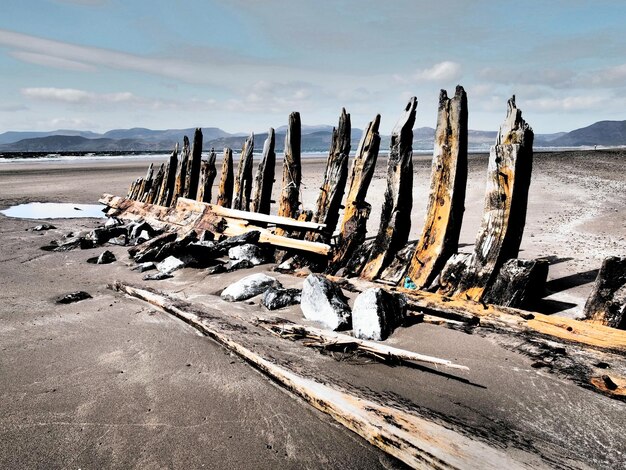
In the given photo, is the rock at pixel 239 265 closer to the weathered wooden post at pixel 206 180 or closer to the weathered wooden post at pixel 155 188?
the weathered wooden post at pixel 206 180

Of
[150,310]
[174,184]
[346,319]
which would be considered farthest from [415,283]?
[174,184]

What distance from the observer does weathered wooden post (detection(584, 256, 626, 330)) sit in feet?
8.56

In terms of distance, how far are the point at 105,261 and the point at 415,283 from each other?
447 cm

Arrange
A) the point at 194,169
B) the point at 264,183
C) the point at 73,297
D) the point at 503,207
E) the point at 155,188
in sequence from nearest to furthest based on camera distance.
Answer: the point at 503,207, the point at 73,297, the point at 264,183, the point at 194,169, the point at 155,188

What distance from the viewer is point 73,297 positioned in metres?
4.15

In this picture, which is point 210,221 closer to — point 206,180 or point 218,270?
point 206,180

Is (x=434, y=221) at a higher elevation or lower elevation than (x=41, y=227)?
higher

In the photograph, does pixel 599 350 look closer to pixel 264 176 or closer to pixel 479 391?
pixel 479 391

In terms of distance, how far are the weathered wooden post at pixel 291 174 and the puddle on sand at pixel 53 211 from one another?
7.15m

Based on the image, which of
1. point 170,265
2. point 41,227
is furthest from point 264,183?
point 41,227

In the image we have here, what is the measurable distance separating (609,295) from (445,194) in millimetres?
1448

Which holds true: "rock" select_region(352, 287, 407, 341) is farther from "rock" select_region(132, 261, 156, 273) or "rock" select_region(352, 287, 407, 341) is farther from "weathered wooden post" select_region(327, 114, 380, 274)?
"rock" select_region(132, 261, 156, 273)

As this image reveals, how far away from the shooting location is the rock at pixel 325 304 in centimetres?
321

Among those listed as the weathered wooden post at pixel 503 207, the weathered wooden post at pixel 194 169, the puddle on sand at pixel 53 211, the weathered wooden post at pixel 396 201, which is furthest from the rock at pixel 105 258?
the puddle on sand at pixel 53 211
